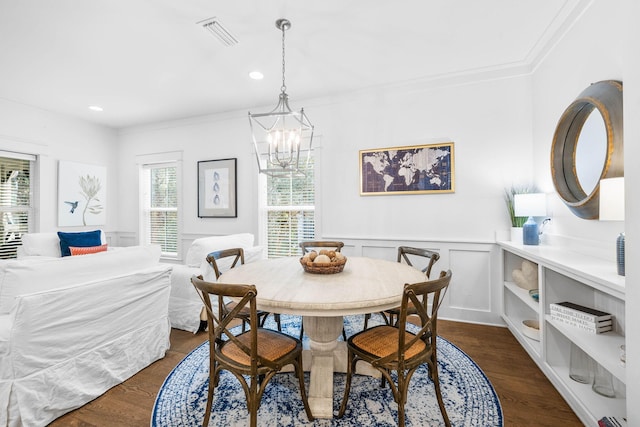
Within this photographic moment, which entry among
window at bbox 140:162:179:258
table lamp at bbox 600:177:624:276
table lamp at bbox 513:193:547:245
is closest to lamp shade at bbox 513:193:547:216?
table lamp at bbox 513:193:547:245

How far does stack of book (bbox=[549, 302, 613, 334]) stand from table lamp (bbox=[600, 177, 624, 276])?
1.29 feet

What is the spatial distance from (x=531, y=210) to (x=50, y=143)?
241 inches

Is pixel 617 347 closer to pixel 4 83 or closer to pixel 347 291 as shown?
pixel 347 291

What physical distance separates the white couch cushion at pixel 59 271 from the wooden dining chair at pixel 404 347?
1.81 metres

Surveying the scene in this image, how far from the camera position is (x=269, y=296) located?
1.52 meters

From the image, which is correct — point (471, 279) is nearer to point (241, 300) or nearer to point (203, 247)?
point (241, 300)

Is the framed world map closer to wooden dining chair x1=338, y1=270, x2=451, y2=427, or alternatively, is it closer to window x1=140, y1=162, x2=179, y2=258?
wooden dining chair x1=338, y1=270, x2=451, y2=427

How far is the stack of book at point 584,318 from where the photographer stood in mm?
1687

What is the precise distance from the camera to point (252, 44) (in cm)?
262

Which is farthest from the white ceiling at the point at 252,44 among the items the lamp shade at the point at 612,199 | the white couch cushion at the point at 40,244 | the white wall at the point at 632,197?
the white couch cushion at the point at 40,244

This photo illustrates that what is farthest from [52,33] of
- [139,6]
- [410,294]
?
[410,294]

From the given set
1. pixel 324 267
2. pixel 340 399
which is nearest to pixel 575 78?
pixel 324 267

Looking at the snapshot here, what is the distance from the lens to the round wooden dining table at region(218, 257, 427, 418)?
145 cm

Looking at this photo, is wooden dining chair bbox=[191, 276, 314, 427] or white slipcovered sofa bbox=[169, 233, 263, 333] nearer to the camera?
wooden dining chair bbox=[191, 276, 314, 427]
